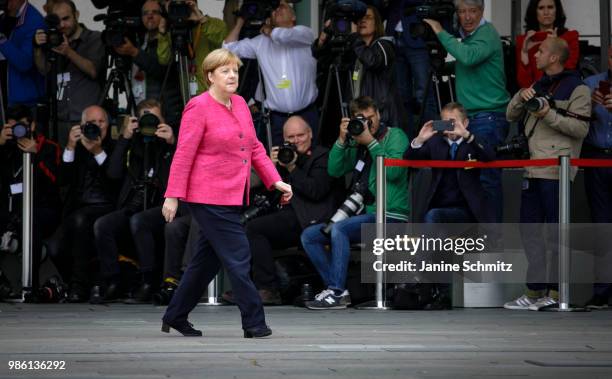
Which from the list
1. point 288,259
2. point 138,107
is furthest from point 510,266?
point 138,107

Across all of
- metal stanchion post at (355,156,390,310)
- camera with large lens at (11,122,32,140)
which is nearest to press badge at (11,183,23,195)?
camera with large lens at (11,122,32,140)

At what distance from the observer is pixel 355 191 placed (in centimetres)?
1255

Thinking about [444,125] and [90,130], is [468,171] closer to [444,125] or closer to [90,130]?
[444,125]

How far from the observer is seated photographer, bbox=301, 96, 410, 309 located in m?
12.3

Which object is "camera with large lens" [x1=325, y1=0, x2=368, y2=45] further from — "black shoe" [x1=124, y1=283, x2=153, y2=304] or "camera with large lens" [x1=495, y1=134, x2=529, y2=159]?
"black shoe" [x1=124, y1=283, x2=153, y2=304]

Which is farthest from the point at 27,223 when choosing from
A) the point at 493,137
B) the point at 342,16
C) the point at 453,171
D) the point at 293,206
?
the point at 493,137

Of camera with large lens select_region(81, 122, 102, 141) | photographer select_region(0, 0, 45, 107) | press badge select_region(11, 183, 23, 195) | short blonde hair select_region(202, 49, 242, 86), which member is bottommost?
press badge select_region(11, 183, 23, 195)

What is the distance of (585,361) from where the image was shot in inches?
309

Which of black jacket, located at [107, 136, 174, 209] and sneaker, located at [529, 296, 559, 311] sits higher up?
black jacket, located at [107, 136, 174, 209]

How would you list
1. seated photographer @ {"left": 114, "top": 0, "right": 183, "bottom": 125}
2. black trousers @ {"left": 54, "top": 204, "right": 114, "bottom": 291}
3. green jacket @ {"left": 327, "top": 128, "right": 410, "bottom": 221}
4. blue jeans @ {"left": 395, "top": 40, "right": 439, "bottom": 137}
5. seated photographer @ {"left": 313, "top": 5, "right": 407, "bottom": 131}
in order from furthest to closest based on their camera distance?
1. seated photographer @ {"left": 114, "top": 0, "right": 183, "bottom": 125}
2. black trousers @ {"left": 54, "top": 204, "right": 114, "bottom": 291}
3. blue jeans @ {"left": 395, "top": 40, "right": 439, "bottom": 137}
4. seated photographer @ {"left": 313, "top": 5, "right": 407, "bottom": 131}
5. green jacket @ {"left": 327, "top": 128, "right": 410, "bottom": 221}

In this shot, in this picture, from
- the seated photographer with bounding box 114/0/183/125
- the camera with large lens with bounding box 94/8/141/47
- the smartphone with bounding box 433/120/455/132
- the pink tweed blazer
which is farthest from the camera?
the seated photographer with bounding box 114/0/183/125

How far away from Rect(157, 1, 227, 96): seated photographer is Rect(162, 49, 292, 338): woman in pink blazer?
4.66 m

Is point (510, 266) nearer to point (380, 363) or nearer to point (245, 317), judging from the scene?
point (245, 317)

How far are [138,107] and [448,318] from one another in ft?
12.5
